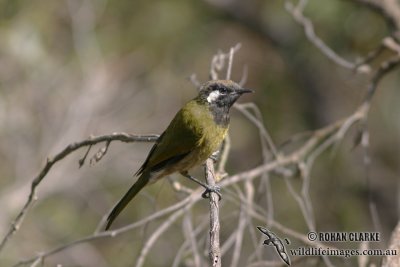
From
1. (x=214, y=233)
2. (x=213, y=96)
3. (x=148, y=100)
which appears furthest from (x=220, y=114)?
(x=148, y=100)

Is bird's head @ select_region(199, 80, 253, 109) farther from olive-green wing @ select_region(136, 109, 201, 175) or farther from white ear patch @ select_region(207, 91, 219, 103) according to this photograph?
olive-green wing @ select_region(136, 109, 201, 175)

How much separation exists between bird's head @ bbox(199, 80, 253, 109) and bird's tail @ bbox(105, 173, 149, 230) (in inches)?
25.2

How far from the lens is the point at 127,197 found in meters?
4.62

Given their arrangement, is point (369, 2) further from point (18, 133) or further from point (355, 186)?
point (18, 133)

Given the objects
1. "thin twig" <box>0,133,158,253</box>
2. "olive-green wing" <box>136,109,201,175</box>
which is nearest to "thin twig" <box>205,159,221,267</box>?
"thin twig" <box>0,133,158,253</box>

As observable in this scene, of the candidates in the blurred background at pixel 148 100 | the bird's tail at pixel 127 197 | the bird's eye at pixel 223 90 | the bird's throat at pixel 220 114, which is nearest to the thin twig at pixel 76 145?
the bird's tail at pixel 127 197

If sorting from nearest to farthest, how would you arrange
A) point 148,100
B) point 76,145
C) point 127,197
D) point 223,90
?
point 76,145, point 127,197, point 223,90, point 148,100

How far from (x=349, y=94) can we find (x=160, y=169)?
5265mm

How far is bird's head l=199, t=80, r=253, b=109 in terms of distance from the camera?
196 inches

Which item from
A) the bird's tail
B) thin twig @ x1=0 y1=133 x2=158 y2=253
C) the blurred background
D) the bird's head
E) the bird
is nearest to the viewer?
thin twig @ x1=0 y1=133 x2=158 y2=253

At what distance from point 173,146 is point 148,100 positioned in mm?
4546

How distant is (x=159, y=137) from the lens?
15.3ft

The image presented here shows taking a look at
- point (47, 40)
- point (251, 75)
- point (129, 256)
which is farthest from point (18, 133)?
point (251, 75)

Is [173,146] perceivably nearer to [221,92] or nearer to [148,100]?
[221,92]
